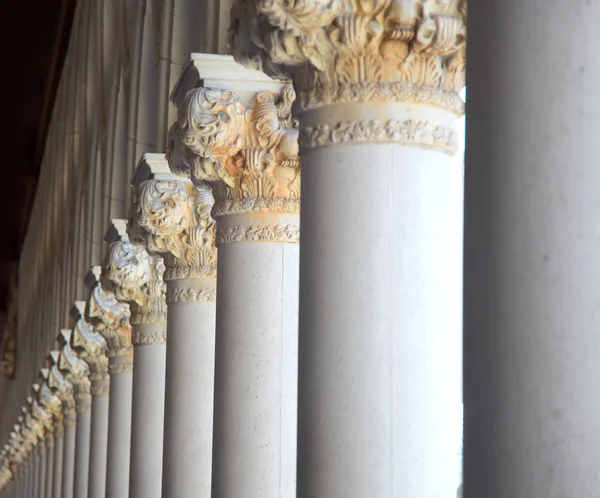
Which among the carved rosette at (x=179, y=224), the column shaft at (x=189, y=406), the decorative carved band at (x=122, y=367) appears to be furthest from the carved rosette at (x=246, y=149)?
the decorative carved band at (x=122, y=367)

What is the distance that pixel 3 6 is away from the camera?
1094 inches

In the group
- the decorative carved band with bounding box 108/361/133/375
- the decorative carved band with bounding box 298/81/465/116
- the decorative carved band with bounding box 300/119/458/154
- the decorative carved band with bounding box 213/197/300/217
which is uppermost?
the decorative carved band with bounding box 298/81/465/116

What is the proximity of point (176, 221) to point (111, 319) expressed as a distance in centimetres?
502

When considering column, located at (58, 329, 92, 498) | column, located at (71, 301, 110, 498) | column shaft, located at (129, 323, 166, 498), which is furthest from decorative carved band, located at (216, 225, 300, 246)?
column, located at (58, 329, 92, 498)

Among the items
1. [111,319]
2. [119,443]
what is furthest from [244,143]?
[111,319]

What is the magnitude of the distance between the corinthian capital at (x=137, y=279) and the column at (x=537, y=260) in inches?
330

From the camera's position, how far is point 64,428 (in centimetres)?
2200

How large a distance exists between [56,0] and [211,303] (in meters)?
20.0

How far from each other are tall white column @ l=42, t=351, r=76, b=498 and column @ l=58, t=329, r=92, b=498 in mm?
636

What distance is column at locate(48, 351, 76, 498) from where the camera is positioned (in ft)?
66.6

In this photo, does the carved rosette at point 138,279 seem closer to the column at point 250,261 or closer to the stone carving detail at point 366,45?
the column at point 250,261

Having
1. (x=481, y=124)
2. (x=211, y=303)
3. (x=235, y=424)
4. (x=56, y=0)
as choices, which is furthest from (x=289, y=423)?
(x=56, y=0)

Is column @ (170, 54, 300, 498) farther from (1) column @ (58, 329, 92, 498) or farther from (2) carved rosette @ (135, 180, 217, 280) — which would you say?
(1) column @ (58, 329, 92, 498)

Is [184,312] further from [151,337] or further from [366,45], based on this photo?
[366,45]
